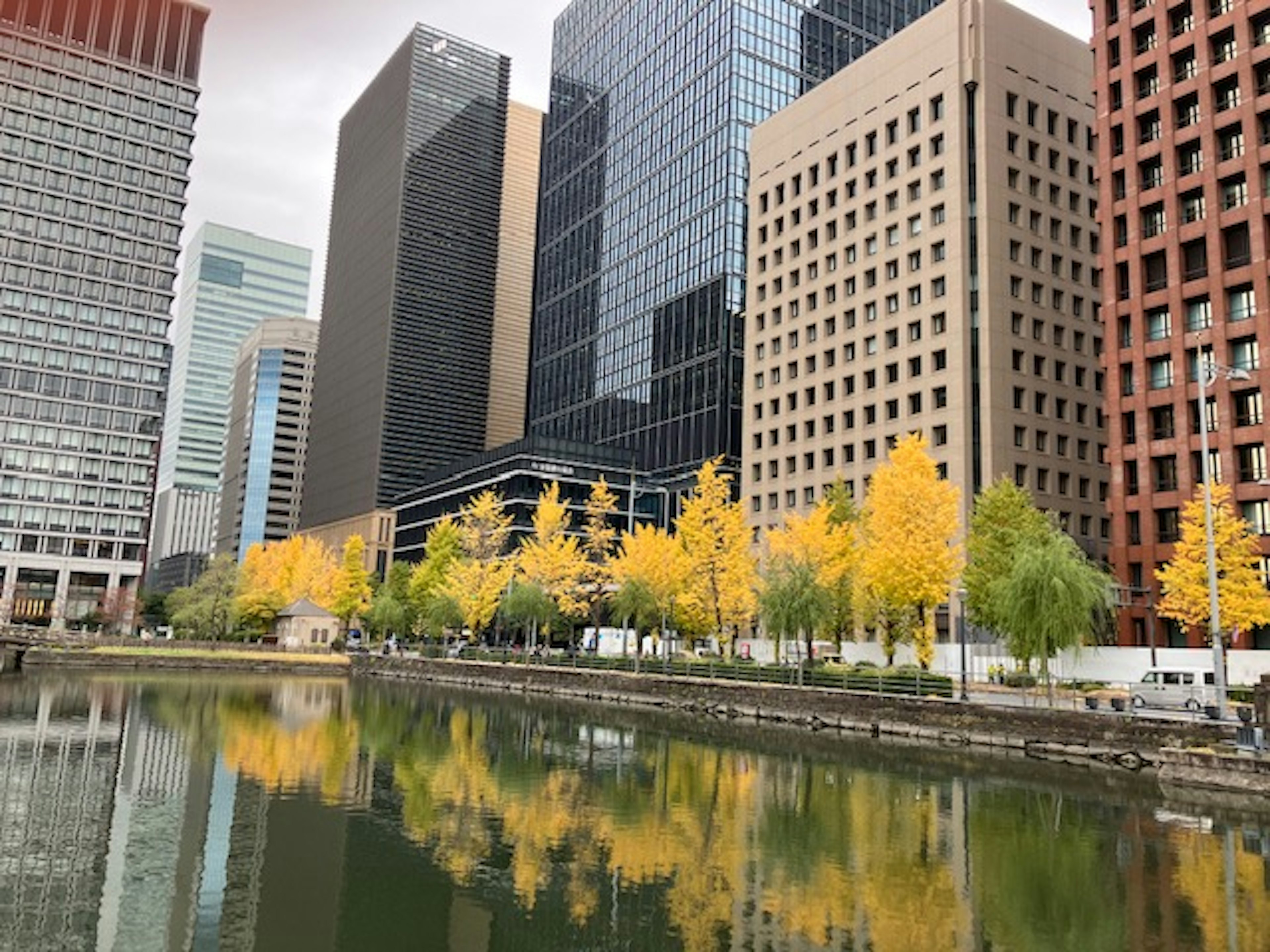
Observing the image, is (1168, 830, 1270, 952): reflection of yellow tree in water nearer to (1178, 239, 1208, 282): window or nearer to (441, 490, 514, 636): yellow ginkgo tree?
(1178, 239, 1208, 282): window

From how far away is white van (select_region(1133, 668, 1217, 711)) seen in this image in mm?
39875

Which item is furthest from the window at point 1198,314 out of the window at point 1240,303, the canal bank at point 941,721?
the canal bank at point 941,721

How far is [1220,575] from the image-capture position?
2261 inches

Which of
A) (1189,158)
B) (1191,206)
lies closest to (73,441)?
(1191,206)

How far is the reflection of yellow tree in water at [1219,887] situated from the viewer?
16.1 meters

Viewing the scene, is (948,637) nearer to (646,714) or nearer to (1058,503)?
(1058,503)

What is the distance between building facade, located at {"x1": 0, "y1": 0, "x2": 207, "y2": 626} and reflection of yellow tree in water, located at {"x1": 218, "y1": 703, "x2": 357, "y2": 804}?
106 metres

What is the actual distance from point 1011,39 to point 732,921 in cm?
9316

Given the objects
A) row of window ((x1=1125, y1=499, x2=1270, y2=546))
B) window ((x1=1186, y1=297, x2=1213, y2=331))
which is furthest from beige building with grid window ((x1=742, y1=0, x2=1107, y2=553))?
window ((x1=1186, y1=297, x2=1213, y2=331))

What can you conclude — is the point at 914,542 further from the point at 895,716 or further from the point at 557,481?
the point at 557,481

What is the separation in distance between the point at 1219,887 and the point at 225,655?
3373 inches

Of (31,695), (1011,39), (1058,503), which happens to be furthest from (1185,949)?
(1011,39)

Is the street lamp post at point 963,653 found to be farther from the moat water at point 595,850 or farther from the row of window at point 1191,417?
the row of window at point 1191,417

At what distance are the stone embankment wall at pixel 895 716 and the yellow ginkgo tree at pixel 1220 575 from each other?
2027 centimetres
